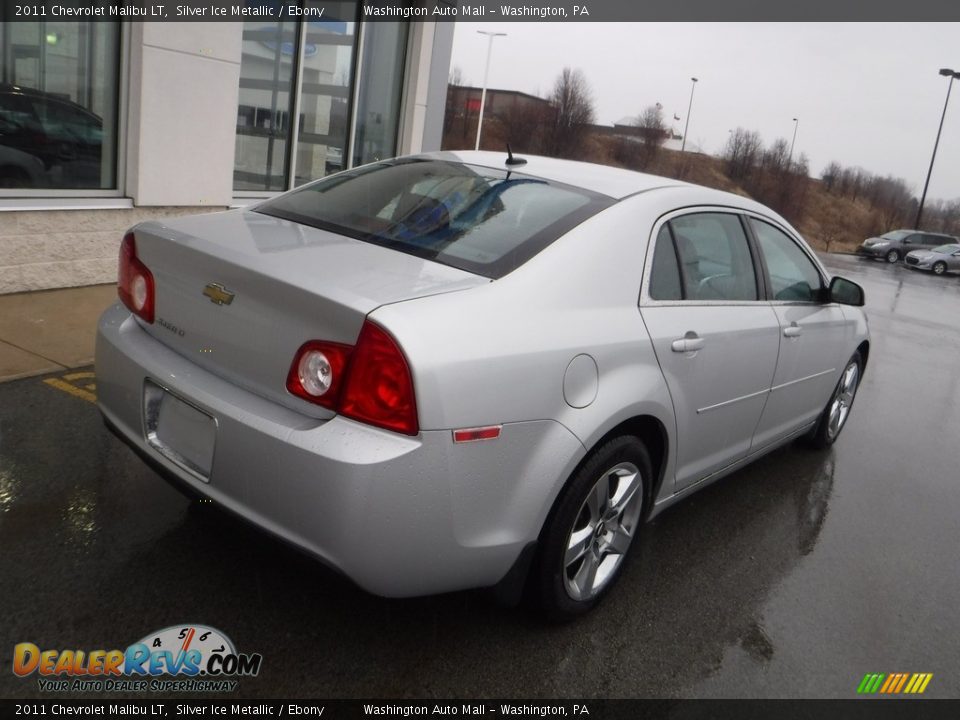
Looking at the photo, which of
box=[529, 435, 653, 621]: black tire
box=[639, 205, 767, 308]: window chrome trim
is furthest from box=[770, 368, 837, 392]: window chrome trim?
box=[529, 435, 653, 621]: black tire

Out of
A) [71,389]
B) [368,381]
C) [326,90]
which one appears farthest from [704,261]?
[326,90]

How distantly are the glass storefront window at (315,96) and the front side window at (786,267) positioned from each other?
6.26 meters

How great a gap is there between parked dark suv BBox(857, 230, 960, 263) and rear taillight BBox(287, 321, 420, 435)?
3797 cm

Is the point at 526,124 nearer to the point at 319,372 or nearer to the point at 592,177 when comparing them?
the point at 592,177

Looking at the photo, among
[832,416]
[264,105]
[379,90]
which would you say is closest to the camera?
[832,416]

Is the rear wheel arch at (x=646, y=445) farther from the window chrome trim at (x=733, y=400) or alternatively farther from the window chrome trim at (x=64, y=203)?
the window chrome trim at (x=64, y=203)

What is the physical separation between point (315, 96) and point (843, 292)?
7.10 meters

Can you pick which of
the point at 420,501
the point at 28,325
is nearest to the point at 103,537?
the point at 420,501

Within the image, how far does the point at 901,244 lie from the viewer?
117 feet

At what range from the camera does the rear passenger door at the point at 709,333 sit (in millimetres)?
3184

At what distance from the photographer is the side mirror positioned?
15.1 feet

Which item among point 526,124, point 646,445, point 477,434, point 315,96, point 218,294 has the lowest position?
point 646,445

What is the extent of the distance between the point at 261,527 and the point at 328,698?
21.3 inches

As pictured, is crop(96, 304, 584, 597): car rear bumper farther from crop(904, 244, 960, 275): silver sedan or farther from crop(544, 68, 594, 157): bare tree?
crop(544, 68, 594, 157): bare tree
